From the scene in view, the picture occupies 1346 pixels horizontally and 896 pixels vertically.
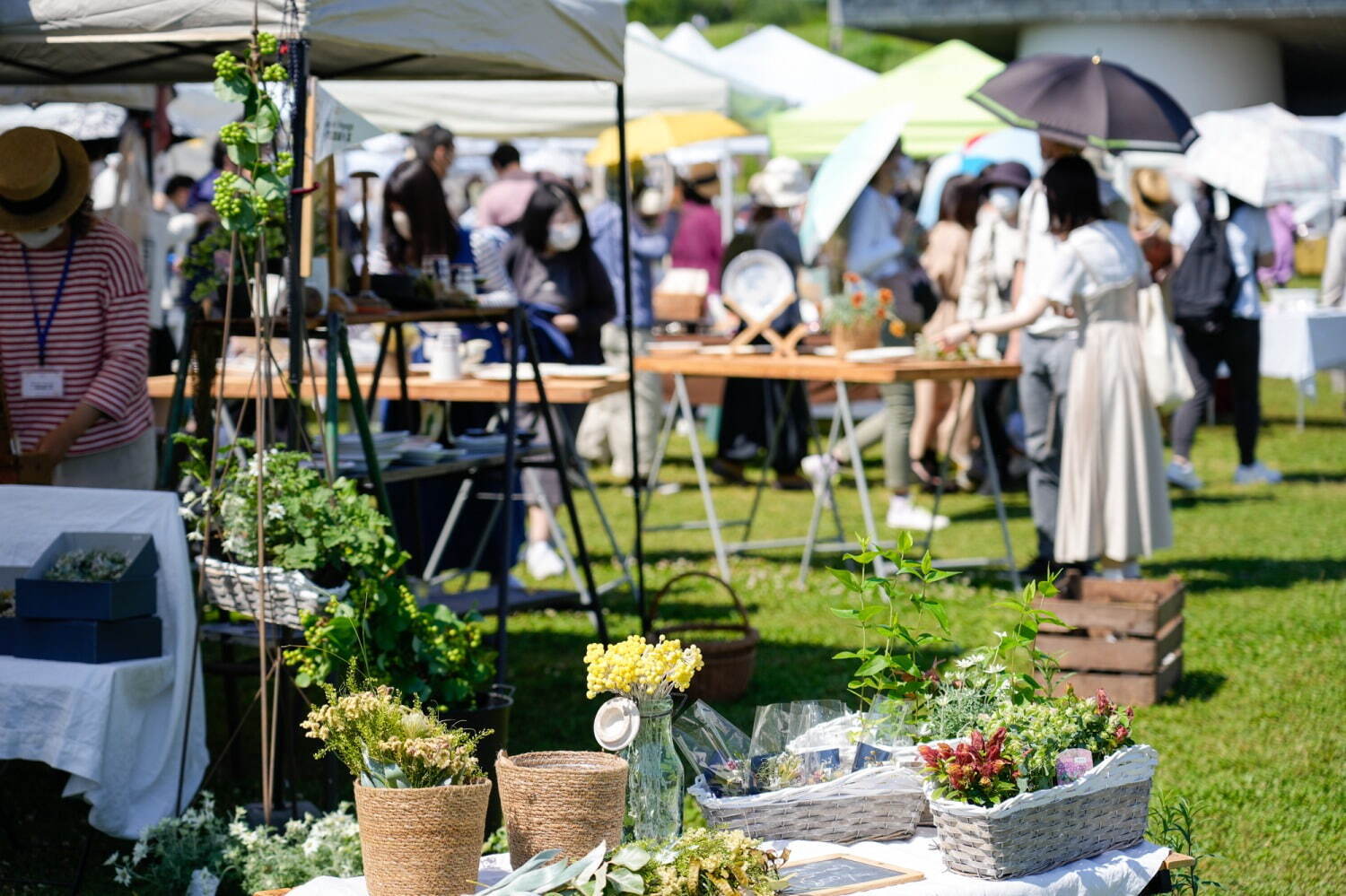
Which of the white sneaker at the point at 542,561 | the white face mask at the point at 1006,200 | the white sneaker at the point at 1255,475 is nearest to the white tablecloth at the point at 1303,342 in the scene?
the white sneaker at the point at 1255,475

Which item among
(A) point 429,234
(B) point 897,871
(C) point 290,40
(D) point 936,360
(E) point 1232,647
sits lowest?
(E) point 1232,647

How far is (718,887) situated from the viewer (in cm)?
229

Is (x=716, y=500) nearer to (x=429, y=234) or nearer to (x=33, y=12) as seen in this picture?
(x=429, y=234)

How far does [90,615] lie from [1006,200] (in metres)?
6.19

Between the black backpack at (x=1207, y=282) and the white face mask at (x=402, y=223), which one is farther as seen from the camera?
the black backpack at (x=1207, y=282)

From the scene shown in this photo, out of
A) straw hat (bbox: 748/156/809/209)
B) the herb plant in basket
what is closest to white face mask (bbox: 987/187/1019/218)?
straw hat (bbox: 748/156/809/209)

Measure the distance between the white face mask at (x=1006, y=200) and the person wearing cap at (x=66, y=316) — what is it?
538 centimetres

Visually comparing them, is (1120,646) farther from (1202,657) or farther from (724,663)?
(724,663)

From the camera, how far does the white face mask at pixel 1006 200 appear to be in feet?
28.3

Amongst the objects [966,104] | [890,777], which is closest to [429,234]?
[890,777]

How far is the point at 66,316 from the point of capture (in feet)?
14.3

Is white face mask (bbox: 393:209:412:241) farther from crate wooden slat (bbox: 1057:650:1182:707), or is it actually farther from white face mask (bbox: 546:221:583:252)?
Answer: crate wooden slat (bbox: 1057:650:1182:707)

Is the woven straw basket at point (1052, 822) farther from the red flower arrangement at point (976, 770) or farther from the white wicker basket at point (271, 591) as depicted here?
the white wicker basket at point (271, 591)

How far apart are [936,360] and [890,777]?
3.87 m
